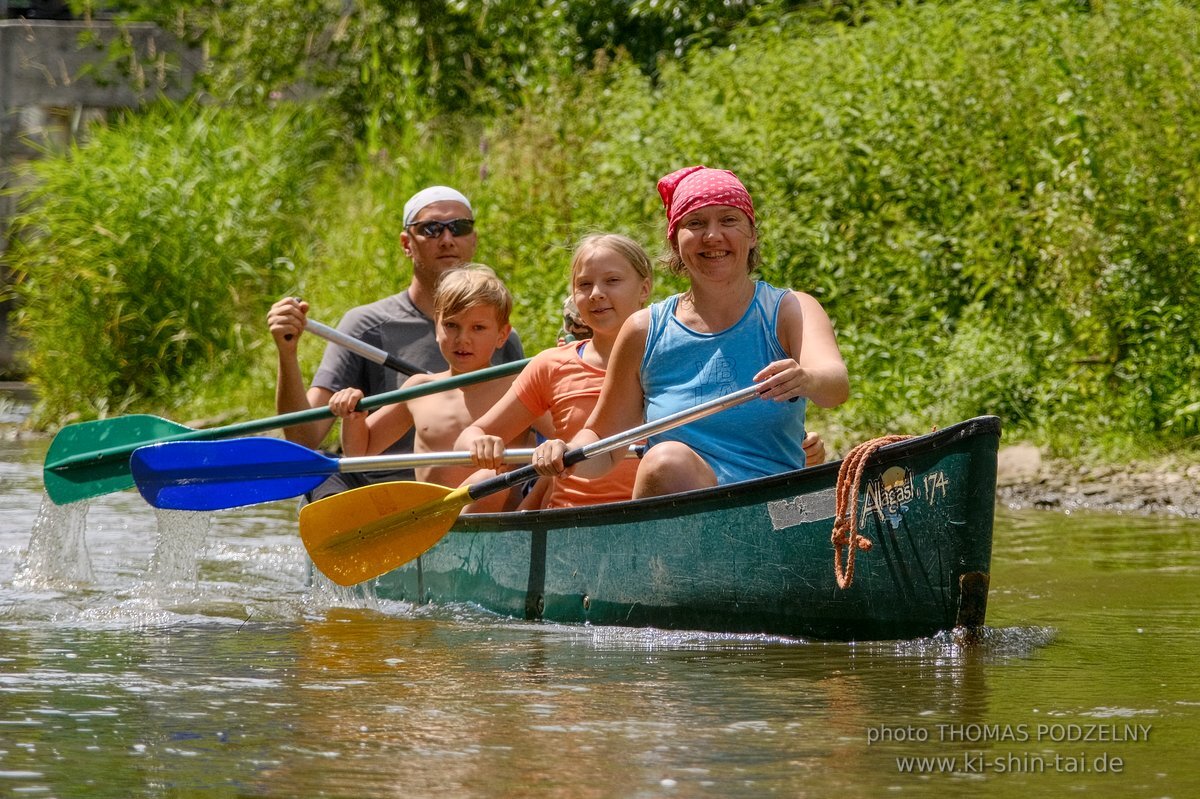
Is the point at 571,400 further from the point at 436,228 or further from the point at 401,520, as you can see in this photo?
the point at 436,228

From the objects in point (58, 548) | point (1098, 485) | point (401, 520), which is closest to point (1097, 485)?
point (1098, 485)

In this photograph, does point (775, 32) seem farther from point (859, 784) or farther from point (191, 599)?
point (859, 784)

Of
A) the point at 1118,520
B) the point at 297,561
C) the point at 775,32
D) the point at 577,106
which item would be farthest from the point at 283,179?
the point at 1118,520

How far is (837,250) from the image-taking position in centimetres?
890

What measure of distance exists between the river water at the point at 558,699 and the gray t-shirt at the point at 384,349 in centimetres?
65

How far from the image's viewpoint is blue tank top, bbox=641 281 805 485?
14.0 ft

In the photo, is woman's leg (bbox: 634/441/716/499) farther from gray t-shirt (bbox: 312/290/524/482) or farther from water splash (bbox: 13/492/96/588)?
water splash (bbox: 13/492/96/588)

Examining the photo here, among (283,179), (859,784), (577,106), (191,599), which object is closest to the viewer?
(859,784)

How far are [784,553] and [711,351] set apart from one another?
0.53 m

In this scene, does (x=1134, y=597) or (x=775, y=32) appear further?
(x=775, y=32)

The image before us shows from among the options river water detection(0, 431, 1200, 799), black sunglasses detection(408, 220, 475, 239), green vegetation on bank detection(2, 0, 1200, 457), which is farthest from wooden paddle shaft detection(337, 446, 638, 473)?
green vegetation on bank detection(2, 0, 1200, 457)

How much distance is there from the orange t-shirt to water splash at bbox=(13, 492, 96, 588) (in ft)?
6.07

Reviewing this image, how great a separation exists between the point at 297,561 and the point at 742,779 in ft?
12.8

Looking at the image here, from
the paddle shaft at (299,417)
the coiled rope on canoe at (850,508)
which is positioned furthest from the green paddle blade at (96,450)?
the coiled rope on canoe at (850,508)
